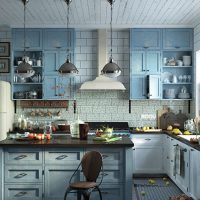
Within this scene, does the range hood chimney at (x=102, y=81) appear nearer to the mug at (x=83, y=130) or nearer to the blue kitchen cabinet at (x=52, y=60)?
the blue kitchen cabinet at (x=52, y=60)

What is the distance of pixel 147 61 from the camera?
731cm

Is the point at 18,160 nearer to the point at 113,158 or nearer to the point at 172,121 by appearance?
the point at 113,158

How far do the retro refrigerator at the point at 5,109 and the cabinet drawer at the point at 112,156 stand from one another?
286 centimetres

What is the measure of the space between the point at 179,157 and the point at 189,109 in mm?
2201

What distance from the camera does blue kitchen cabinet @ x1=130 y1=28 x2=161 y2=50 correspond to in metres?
7.31

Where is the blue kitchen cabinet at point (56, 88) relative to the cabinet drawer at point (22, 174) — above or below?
above

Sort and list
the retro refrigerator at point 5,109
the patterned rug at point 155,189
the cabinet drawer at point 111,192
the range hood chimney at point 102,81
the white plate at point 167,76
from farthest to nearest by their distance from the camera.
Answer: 1. the white plate at point 167,76
2. the range hood chimney at point 102,81
3. the retro refrigerator at point 5,109
4. the patterned rug at point 155,189
5. the cabinet drawer at point 111,192

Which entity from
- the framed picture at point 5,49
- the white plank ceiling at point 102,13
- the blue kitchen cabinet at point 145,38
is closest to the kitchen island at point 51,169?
the white plank ceiling at point 102,13

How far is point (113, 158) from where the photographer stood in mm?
4566

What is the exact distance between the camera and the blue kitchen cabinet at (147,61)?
24.0 feet

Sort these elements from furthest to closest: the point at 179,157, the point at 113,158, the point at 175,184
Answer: the point at 175,184, the point at 179,157, the point at 113,158

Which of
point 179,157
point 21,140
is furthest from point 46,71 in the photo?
point 179,157

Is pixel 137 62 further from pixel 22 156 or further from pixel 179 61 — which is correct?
pixel 22 156

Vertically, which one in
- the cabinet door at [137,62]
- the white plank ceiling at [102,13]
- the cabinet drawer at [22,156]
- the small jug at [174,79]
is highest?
the white plank ceiling at [102,13]
